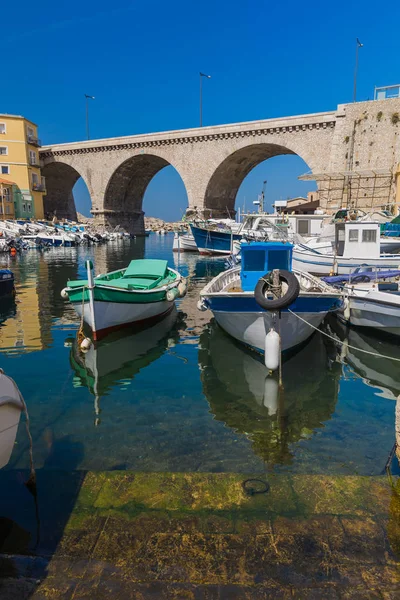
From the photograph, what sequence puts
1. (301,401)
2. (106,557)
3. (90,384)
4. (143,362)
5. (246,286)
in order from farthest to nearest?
(246,286) < (143,362) < (90,384) < (301,401) < (106,557)

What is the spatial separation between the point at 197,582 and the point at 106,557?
2.26 feet

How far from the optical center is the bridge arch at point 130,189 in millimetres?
44812

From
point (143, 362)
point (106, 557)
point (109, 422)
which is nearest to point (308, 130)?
point (143, 362)

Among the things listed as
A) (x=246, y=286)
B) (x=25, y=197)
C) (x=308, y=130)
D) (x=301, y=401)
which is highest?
Result: (x=308, y=130)

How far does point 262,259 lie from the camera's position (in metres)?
8.72

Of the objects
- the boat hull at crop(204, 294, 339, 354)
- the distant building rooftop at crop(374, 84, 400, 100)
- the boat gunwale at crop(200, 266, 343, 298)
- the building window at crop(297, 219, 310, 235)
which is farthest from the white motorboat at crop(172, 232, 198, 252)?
the boat hull at crop(204, 294, 339, 354)

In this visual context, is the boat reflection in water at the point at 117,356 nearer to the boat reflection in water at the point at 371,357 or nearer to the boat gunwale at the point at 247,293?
the boat gunwale at the point at 247,293

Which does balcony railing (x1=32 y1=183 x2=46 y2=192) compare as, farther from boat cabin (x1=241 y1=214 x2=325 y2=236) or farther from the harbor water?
the harbor water

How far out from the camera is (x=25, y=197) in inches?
1752

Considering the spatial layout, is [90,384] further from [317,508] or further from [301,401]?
[317,508]

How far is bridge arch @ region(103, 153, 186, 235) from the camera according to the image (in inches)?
1764

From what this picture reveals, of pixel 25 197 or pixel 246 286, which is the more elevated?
pixel 25 197

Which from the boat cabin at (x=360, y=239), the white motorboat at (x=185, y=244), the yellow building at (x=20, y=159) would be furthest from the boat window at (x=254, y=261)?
the yellow building at (x=20, y=159)

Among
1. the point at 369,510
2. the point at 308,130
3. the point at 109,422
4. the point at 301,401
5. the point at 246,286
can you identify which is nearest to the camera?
the point at 369,510
